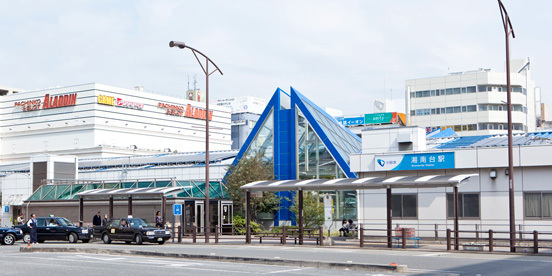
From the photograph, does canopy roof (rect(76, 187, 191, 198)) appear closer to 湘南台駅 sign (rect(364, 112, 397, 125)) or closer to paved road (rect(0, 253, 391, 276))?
paved road (rect(0, 253, 391, 276))

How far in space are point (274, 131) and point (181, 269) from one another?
103 ft

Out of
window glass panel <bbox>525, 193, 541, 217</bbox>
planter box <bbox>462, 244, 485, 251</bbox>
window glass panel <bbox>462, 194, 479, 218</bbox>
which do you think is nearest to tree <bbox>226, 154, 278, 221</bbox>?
window glass panel <bbox>462, 194, 479, 218</bbox>

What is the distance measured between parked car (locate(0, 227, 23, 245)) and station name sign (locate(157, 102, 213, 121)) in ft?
277

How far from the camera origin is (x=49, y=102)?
373 feet

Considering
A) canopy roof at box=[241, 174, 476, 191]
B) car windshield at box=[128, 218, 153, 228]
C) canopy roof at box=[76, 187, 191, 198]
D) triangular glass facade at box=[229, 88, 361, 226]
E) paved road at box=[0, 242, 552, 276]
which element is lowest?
paved road at box=[0, 242, 552, 276]

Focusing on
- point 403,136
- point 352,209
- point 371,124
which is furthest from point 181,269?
point 371,124

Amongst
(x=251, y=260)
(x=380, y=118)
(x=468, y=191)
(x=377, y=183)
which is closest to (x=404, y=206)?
(x=468, y=191)

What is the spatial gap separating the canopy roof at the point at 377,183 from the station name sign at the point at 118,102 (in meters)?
80.1

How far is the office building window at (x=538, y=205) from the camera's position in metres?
31.5

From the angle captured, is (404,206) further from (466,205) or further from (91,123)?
(91,123)

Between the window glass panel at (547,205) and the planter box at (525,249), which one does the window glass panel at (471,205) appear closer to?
the window glass panel at (547,205)

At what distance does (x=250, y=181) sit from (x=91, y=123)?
6557 centimetres

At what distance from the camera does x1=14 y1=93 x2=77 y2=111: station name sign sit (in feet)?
367

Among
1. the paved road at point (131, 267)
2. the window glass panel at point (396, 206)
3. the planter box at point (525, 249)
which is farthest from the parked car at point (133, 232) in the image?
the planter box at point (525, 249)
